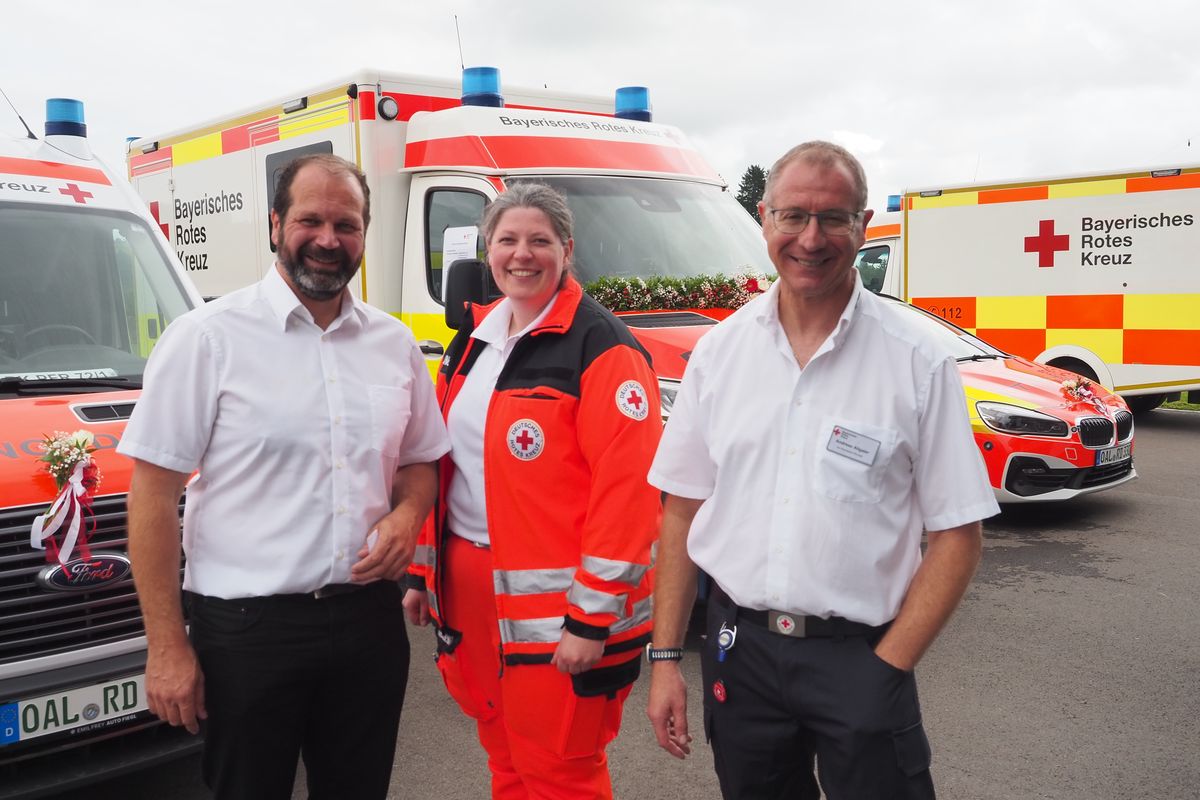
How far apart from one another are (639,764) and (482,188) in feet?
10.4

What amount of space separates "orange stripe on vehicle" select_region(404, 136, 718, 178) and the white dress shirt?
3.12 m

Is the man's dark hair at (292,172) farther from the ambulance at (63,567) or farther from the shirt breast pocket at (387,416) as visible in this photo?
the ambulance at (63,567)

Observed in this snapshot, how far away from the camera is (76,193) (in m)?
4.10

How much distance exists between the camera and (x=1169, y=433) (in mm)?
10789

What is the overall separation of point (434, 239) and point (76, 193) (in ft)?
6.61

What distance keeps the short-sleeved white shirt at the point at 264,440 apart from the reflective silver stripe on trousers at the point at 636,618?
615 millimetres

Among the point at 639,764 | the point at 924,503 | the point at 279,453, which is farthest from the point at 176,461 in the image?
the point at 639,764

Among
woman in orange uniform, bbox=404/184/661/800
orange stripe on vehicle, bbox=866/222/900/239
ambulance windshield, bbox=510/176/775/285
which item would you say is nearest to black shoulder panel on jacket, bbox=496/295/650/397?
woman in orange uniform, bbox=404/184/661/800

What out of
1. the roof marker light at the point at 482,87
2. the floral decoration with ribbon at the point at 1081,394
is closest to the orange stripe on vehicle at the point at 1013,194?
the floral decoration with ribbon at the point at 1081,394

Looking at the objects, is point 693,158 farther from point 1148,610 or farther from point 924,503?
point 924,503

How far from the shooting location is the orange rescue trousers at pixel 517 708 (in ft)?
7.86

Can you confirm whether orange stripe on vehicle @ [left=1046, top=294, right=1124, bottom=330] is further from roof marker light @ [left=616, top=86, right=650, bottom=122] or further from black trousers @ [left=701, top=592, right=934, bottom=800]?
black trousers @ [left=701, top=592, right=934, bottom=800]

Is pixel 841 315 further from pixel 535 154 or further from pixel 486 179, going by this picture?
pixel 535 154

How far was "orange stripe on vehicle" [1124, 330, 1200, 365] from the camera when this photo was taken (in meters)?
10.3
